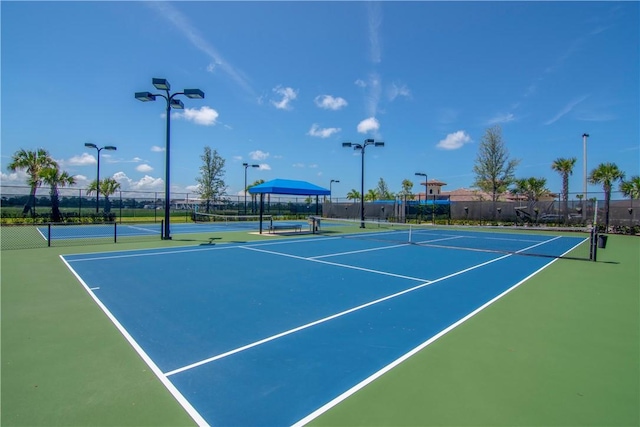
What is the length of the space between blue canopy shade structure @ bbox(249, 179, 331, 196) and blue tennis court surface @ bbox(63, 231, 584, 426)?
8205mm

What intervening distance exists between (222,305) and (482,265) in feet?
26.0

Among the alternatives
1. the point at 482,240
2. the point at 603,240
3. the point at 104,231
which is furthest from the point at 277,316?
the point at 104,231

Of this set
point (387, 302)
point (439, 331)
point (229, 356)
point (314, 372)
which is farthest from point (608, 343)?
point (229, 356)

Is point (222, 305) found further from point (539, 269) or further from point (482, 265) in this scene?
point (539, 269)

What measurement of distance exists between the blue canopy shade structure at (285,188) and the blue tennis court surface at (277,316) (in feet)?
26.9

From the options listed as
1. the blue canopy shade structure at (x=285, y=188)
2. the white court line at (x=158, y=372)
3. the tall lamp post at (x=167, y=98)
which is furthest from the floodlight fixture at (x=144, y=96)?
the white court line at (x=158, y=372)

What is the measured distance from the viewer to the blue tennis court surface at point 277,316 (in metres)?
3.26

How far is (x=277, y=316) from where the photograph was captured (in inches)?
211

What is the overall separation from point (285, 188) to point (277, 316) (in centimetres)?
1434

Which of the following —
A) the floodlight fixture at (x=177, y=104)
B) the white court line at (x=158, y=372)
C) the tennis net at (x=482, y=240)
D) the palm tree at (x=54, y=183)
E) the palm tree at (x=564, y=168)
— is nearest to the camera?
the white court line at (x=158, y=372)

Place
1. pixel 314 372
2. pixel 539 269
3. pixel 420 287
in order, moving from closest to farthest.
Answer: pixel 314 372 → pixel 420 287 → pixel 539 269

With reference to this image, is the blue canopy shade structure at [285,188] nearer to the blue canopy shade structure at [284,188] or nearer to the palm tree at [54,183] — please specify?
the blue canopy shade structure at [284,188]

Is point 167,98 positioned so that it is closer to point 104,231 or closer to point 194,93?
point 194,93

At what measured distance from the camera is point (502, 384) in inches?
133
